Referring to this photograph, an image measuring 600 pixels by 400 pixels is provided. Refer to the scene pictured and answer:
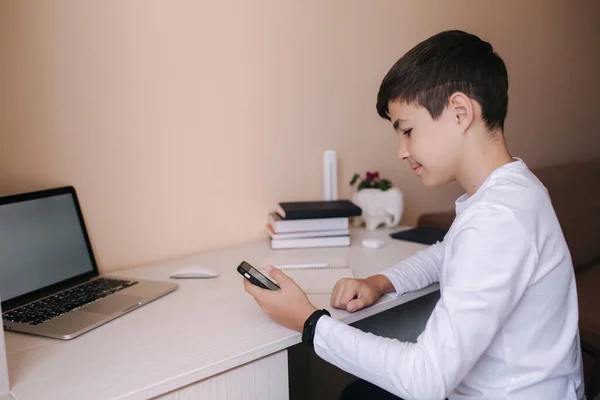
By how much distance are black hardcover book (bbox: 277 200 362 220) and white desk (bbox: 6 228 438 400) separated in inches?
14.2

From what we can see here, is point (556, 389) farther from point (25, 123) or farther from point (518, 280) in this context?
point (25, 123)

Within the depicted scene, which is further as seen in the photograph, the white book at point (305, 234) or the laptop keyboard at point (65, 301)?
the white book at point (305, 234)

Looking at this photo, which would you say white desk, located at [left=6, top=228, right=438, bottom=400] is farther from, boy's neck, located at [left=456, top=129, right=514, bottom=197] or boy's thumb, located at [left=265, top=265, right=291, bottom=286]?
boy's neck, located at [left=456, top=129, right=514, bottom=197]

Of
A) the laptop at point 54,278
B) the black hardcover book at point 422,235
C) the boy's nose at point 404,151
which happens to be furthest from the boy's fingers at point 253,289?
the black hardcover book at point 422,235

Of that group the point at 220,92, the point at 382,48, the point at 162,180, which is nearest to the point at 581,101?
the point at 382,48

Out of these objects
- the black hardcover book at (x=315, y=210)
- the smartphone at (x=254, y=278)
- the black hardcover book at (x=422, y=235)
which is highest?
the black hardcover book at (x=315, y=210)

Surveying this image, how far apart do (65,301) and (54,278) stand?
0.09 metres

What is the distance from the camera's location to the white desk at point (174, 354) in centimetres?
79

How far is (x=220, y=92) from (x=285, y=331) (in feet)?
2.49

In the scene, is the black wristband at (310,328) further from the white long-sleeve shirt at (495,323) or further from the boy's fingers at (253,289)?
the boy's fingers at (253,289)

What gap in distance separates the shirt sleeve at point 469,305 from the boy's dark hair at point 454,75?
208 millimetres

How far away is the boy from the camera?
768 mm

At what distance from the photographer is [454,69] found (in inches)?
36.2

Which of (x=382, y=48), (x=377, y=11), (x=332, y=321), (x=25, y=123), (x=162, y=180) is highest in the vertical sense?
(x=377, y=11)
